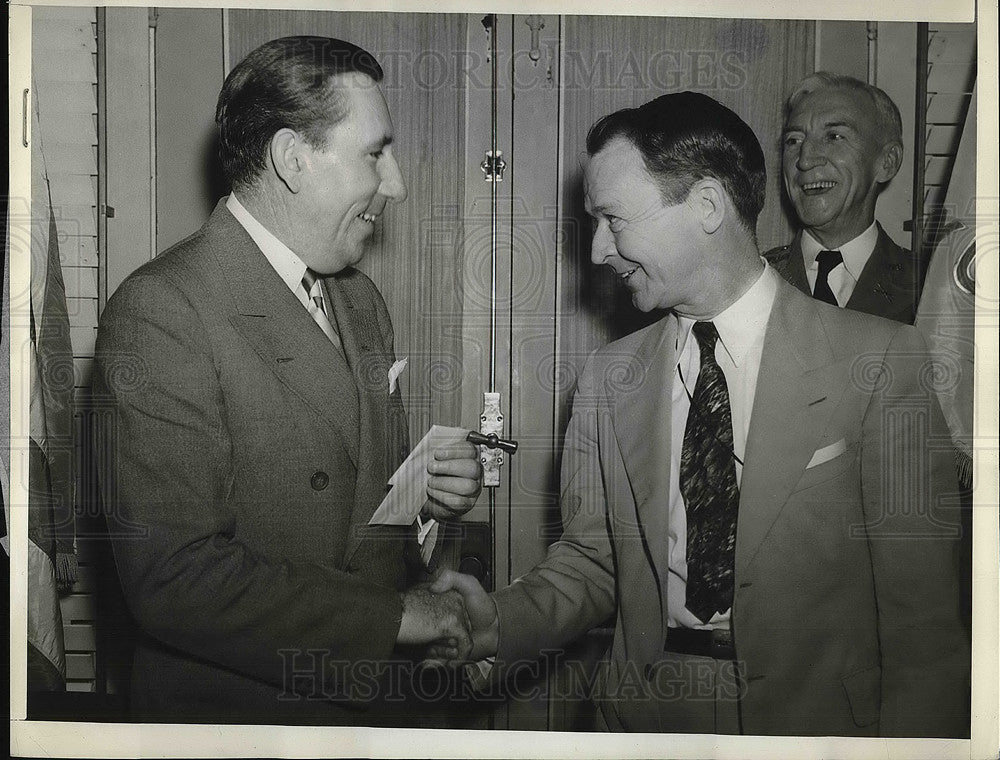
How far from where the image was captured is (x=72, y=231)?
2230mm

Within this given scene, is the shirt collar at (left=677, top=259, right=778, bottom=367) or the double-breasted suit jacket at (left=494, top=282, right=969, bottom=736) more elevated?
the shirt collar at (left=677, top=259, right=778, bottom=367)

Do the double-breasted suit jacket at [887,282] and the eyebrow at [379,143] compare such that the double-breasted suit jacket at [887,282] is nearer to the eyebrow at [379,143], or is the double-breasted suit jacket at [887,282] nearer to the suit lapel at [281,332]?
the eyebrow at [379,143]

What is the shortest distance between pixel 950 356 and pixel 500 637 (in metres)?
1.19

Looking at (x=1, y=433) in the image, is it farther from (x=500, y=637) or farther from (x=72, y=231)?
(x=500, y=637)

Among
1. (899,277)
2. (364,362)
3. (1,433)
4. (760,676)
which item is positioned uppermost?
(899,277)

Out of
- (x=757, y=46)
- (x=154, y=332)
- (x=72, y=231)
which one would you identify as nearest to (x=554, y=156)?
(x=757, y=46)

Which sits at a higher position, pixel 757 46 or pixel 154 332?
pixel 757 46

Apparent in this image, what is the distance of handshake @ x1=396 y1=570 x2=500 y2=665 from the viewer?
2.21 meters

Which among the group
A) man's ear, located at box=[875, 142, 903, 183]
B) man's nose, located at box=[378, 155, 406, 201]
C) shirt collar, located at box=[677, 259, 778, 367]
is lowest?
shirt collar, located at box=[677, 259, 778, 367]

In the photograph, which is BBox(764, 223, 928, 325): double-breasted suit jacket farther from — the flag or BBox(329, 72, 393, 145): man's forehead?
the flag

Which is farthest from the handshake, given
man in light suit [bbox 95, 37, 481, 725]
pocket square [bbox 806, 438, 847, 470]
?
pocket square [bbox 806, 438, 847, 470]

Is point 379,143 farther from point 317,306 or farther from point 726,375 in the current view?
point 726,375

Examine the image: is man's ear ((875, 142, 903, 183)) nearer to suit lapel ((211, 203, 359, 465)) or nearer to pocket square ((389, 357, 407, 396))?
pocket square ((389, 357, 407, 396))

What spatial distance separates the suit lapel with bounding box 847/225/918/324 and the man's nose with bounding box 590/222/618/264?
0.54m
